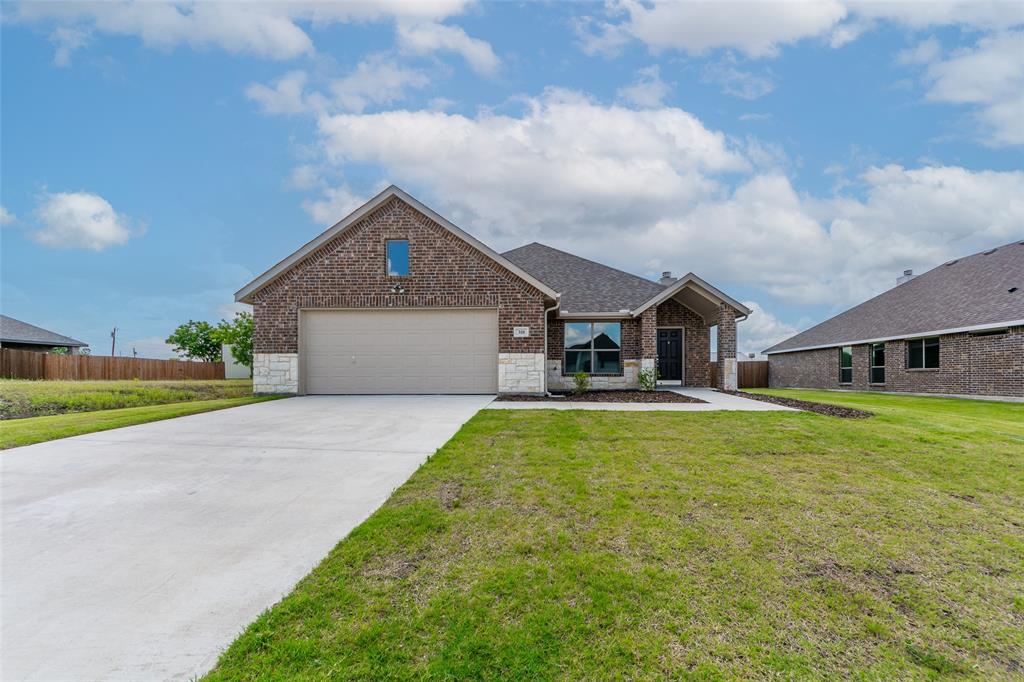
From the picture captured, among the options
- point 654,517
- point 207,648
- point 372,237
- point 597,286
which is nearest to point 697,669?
point 654,517

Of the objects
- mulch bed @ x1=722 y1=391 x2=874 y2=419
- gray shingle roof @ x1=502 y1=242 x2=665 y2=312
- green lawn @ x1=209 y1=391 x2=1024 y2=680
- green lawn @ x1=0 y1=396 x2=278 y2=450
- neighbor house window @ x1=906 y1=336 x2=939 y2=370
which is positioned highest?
gray shingle roof @ x1=502 y1=242 x2=665 y2=312

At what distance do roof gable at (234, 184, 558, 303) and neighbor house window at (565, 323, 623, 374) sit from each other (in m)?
3.18

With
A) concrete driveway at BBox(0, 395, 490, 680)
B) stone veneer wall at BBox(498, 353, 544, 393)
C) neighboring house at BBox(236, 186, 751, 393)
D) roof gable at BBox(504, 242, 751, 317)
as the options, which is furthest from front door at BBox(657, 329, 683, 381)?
concrete driveway at BBox(0, 395, 490, 680)

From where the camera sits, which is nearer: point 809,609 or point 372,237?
point 809,609

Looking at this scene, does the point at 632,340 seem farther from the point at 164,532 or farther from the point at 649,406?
the point at 164,532

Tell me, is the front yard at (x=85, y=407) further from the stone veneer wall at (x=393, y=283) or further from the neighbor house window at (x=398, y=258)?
the neighbor house window at (x=398, y=258)

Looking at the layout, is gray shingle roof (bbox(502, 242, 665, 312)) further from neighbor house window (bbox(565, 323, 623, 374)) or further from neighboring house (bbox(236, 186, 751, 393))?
neighboring house (bbox(236, 186, 751, 393))

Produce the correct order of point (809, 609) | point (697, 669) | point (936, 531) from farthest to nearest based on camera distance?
point (936, 531), point (809, 609), point (697, 669)

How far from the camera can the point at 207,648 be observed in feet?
7.89

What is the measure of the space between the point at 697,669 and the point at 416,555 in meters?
1.87

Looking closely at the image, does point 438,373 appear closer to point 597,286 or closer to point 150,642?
point 597,286

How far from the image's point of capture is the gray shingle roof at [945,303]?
16031 mm

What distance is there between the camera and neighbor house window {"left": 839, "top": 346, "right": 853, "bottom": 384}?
21945 mm

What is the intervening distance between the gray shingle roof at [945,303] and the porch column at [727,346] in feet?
25.4
